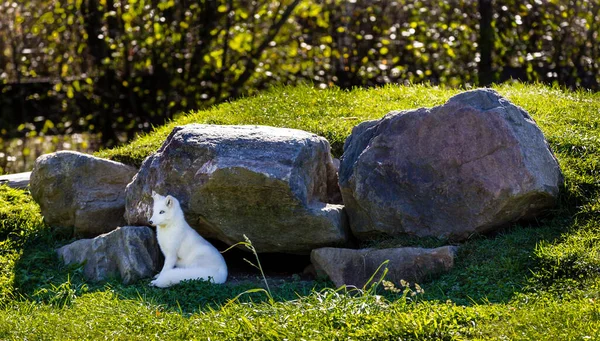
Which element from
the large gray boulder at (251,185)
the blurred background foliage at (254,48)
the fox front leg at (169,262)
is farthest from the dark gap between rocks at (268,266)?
the blurred background foliage at (254,48)

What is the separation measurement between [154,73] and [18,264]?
17.8ft

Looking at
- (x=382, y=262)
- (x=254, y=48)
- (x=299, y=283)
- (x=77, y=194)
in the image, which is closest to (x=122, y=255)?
(x=77, y=194)

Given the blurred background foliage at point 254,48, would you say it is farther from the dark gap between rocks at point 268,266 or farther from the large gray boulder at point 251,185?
the large gray boulder at point 251,185

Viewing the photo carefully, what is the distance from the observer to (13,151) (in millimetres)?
12234

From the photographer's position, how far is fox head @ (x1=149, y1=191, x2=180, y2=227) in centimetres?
681

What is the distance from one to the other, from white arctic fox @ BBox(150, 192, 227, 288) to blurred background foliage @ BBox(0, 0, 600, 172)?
5457 millimetres

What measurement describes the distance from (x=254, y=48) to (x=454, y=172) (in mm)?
5841

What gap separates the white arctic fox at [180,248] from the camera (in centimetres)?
677

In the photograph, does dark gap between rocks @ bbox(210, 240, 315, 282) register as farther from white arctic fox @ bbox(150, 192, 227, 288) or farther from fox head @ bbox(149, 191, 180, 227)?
fox head @ bbox(149, 191, 180, 227)

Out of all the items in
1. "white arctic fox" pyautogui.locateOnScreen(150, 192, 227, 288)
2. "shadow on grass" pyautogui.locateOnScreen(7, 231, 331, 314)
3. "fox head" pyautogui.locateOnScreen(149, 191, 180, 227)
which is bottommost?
"shadow on grass" pyautogui.locateOnScreen(7, 231, 331, 314)

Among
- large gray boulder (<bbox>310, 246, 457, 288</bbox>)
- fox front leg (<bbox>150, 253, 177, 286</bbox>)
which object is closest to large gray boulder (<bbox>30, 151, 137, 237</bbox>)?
fox front leg (<bbox>150, 253, 177, 286</bbox>)

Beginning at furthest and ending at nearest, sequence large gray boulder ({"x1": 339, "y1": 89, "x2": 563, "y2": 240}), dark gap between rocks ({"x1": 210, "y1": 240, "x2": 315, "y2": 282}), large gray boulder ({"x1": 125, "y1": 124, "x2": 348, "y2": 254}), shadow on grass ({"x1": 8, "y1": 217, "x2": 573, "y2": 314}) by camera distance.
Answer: dark gap between rocks ({"x1": 210, "y1": 240, "x2": 315, "y2": 282}) → large gray boulder ({"x1": 125, "y1": 124, "x2": 348, "y2": 254}) → large gray boulder ({"x1": 339, "y1": 89, "x2": 563, "y2": 240}) → shadow on grass ({"x1": 8, "y1": 217, "x2": 573, "y2": 314})

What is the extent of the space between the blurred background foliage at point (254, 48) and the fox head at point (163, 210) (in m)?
5.49

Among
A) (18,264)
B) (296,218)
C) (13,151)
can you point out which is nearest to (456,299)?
(296,218)
